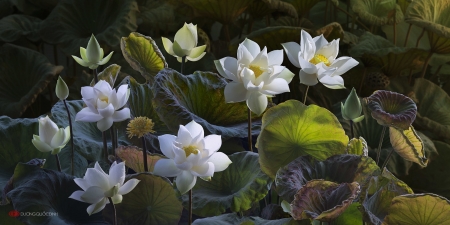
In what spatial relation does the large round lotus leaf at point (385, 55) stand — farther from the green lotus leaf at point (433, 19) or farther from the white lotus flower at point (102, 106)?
the white lotus flower at point (102, 106)

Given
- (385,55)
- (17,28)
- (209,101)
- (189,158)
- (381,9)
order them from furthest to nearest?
(17,28), (381,9), (385,55), (209,101), (189,158)

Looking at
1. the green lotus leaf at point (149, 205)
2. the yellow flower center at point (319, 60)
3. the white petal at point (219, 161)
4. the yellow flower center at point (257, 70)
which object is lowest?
the green lotus leaf at point (149, 205)

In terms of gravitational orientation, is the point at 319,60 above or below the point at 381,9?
above

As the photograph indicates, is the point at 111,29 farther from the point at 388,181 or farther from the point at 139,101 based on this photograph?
the point at 388,181

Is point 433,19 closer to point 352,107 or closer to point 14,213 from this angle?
point 352,107

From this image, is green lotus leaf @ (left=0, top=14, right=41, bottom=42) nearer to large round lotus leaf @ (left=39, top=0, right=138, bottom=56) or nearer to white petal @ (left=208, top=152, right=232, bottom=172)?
large round lotus leaf @ (left=39, top=0, right=138, bottom=56)

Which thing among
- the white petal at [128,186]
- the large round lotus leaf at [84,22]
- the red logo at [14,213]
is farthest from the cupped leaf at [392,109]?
the large round lotus leaf at [84,22]

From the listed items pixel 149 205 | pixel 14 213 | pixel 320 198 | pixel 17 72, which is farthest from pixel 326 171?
pixel 17 72
